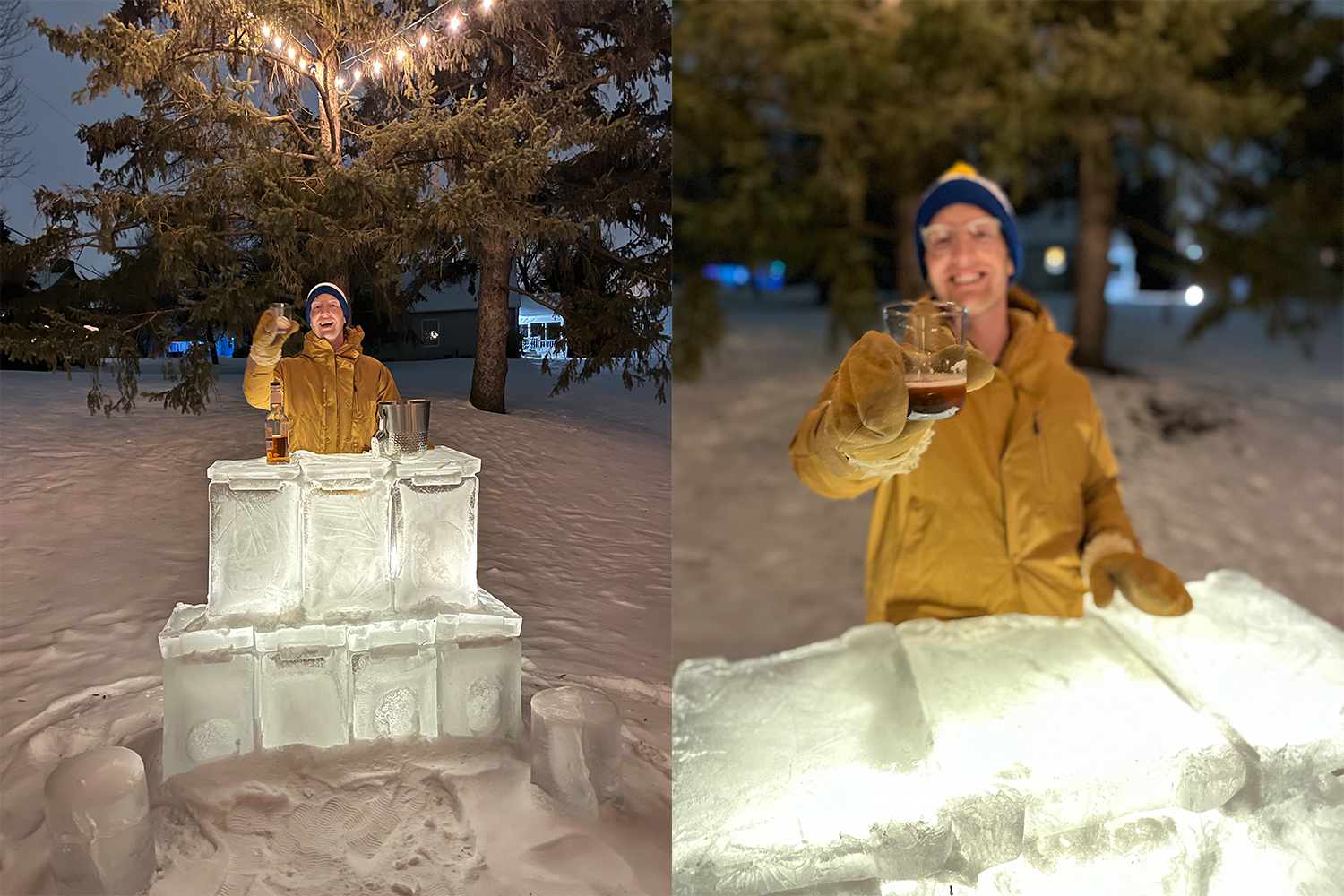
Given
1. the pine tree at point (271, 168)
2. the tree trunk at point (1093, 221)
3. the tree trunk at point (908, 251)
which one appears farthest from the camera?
the pine tree at point (271, 168)

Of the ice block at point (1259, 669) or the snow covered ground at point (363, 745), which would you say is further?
the snow covered ground at point (363, 745)

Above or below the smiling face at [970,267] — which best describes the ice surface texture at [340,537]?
below

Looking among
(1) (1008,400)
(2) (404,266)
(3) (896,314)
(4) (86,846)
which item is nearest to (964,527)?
(1) (1008,400)

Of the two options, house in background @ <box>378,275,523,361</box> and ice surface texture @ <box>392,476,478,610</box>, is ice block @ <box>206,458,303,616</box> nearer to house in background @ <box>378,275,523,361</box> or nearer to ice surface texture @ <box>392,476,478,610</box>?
ice surface texture @ <box>392,476,478,610</box>

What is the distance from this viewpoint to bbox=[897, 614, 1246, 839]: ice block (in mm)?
726

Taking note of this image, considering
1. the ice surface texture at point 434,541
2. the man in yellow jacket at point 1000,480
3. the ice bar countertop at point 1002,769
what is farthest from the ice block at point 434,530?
the man in yellow jacket at point 1000,480

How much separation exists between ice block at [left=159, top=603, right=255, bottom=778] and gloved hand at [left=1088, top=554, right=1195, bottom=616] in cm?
136

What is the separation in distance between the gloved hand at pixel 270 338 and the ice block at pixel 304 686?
1.99ft

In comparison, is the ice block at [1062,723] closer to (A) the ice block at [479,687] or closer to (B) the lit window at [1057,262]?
(B) the lit window at [1057,262]

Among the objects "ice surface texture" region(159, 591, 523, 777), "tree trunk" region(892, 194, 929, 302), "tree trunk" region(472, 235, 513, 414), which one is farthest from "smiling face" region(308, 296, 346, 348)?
"tree trunk" region(892, 194, 929, 302)

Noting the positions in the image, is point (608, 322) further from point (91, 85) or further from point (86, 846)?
point (86, 846)

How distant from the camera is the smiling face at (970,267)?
89 cm

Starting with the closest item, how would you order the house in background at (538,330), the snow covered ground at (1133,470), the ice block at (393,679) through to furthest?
the ice block at (393,679) < the snow covered ground at (1133,470) < the house in background at (538,330)

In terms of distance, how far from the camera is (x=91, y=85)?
197 centimetres
